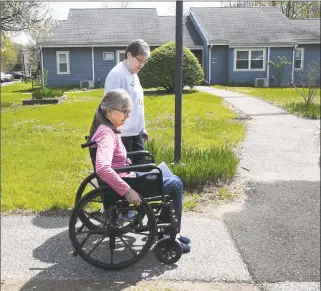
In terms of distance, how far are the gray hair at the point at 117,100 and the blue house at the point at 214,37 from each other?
5.3 inches

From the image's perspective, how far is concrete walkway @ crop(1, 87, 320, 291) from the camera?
1.51m

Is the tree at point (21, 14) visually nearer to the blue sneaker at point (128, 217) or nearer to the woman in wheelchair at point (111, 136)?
the woman in wheelchair at point (111, 136)

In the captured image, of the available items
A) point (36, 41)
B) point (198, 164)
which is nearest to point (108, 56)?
point (36, 41)

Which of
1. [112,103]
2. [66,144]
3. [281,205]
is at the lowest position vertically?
[281,205]

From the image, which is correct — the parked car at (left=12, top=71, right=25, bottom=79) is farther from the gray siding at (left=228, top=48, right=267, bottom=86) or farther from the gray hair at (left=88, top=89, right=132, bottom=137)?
the gray siding at (left=228, top=48, right=267, bottom=86)

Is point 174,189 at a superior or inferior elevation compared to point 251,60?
inferior

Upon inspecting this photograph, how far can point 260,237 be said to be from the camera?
193 cm

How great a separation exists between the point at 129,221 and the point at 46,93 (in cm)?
68

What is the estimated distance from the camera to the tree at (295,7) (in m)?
0.80

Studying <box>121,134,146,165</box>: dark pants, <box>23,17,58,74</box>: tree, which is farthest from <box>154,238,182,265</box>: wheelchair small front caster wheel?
<box>23,17,58,74</box>: tree

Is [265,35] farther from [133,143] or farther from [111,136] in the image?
[133,143]

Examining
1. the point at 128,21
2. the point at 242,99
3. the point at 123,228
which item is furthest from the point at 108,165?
the point at 242,99

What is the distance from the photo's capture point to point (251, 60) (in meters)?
1.52

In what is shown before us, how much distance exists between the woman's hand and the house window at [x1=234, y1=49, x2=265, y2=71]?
0.61 meters
